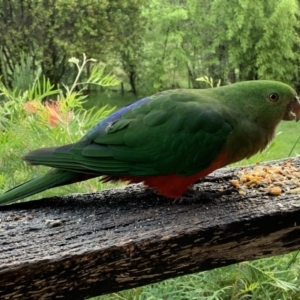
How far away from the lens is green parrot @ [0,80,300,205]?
30.6 inches

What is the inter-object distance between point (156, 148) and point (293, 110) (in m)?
0.26

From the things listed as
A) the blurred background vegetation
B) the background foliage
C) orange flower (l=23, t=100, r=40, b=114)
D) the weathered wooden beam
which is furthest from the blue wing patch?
the background foliage

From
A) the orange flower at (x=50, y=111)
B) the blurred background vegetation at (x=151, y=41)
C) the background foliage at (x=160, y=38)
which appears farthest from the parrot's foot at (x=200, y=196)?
the background foliage at (x=160, y=38)

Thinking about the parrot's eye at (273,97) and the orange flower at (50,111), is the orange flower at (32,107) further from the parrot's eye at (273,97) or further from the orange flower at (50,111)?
the parrot's eye at (273,97)

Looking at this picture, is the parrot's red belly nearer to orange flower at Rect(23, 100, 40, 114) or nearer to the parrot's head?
the parrot's head

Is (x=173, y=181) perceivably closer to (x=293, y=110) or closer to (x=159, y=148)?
(x=159, y=148)

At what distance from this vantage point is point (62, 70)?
315 cm

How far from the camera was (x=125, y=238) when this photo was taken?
2.00ft

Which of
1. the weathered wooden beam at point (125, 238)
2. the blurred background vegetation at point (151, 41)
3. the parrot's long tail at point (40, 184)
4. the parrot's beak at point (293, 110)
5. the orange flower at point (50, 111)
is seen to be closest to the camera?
the weathered wooden beam at point (125, 238)

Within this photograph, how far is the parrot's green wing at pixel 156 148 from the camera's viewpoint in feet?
2.55

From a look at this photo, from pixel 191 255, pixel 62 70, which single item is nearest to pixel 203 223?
pixel 191 255

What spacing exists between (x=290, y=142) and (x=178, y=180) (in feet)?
4.45

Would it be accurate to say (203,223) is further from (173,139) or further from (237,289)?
(237,289)

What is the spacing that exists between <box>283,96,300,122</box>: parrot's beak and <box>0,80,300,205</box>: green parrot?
0.15 feet
